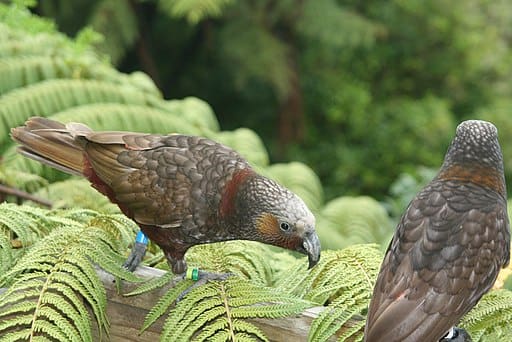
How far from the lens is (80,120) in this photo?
154 inches

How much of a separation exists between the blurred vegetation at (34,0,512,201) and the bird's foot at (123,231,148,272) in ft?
17.8

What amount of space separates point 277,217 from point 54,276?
70cm

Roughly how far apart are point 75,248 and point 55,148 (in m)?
0.66

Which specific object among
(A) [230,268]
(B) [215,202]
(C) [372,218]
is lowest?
(C) [372,218]

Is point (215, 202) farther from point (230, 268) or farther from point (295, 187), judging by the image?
point (295, 187)

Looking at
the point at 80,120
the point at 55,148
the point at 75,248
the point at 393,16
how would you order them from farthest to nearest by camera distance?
the point at 393,16, the point at 80,120, the point at 55,148, the point at 75,248

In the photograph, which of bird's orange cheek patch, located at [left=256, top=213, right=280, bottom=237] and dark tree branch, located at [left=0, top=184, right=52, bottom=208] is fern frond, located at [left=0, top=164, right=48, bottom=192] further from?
bird's orange cheek patch, located at [left=256, top=213, right=280, bottom=237]

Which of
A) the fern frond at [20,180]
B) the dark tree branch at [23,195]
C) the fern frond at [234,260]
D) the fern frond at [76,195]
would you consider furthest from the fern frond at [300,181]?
the fern frond at [234,260]

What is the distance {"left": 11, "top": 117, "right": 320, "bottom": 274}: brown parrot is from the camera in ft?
8.00

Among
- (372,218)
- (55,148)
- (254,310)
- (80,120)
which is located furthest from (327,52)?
(254,310)

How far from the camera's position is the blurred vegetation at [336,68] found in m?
8.94

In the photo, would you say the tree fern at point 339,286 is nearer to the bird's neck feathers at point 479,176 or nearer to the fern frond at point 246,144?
the bird's neck feathers at point 479,176

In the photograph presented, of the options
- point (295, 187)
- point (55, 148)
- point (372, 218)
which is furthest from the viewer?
point (372, 218)

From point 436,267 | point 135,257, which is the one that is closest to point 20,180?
point 135,257
